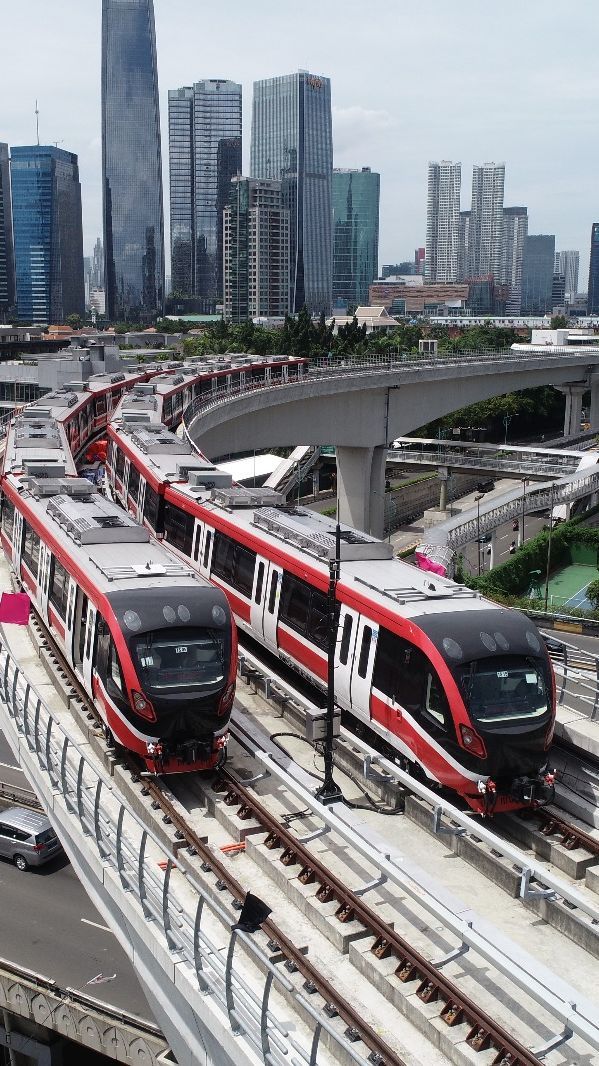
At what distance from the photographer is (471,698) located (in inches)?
484

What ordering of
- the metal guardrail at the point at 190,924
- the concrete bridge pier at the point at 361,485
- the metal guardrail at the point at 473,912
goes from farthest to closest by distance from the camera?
the concrete bridge pier at the point at 361,485
the metal guardrail at the point at 190,924
the metal guardrail at the point at 473,912

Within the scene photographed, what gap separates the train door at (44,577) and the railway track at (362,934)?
532cm

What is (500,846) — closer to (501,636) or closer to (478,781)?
(478,781)

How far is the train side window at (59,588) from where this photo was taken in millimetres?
16203

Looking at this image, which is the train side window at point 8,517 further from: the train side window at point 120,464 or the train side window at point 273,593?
the train side window at point 273,593

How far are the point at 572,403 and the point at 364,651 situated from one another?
84.7 m

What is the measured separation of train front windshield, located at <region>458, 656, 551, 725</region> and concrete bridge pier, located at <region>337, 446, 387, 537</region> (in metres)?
46.0

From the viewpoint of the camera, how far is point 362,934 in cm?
1042

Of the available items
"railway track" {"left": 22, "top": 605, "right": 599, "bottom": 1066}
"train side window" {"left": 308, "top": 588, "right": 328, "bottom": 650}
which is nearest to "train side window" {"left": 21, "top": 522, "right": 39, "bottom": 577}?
"train side window" {"left": 308, "top": 588, "right": 328, "bottom": 650}

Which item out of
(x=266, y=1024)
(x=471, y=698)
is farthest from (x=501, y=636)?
(x=266, y=1024)

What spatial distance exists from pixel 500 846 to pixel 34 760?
21.4 feet

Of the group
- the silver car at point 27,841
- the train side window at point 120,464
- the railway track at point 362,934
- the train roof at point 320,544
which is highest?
the train roof at point 320,544

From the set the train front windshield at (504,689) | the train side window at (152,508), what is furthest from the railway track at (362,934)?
the train side window at (152,508)

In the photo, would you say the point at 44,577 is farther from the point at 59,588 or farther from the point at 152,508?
the point at 152,508
